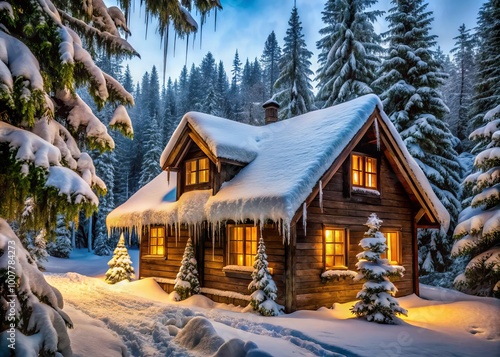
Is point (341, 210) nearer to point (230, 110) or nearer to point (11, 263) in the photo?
point (11, 263)

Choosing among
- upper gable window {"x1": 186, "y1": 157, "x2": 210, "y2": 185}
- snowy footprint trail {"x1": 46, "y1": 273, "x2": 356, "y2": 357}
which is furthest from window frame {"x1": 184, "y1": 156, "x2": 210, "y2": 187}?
snowy footprint trail {"x1": 46, "y1": 273, "x2": 356, "y2": 357}

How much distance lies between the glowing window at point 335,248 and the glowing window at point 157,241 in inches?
295

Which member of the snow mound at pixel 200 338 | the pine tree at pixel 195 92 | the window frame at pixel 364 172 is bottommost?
the snow mound at pixel 200 338

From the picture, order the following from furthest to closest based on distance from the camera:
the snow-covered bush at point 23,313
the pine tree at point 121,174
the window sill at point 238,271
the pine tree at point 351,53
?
the pine tree at point 121,174, the pine tree at point 351,53, the window sill at point 238,271, the snow-covered bush at point 23,313

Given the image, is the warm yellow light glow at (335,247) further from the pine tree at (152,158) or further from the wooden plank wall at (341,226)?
the pine tree at (152,158)

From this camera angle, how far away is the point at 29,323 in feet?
11.3

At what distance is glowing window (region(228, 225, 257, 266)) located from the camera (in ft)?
39.6

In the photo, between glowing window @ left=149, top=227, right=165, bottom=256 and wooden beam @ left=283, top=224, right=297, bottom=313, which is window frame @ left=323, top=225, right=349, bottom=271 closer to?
wooden beam @ left=283, top=224, right=297, bottom=313

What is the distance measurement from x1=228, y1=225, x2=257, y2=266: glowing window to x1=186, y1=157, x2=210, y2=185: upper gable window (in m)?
2.48

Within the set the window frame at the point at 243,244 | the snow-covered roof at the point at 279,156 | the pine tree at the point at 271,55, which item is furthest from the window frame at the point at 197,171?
the pine tree at the point at 271,55

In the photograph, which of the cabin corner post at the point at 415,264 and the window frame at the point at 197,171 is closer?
the window frame at the point at 197,171

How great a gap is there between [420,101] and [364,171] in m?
9.16

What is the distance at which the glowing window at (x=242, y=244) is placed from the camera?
12.1 m

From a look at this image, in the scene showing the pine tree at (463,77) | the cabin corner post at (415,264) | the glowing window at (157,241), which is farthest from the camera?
the pine tree at (463,77)
